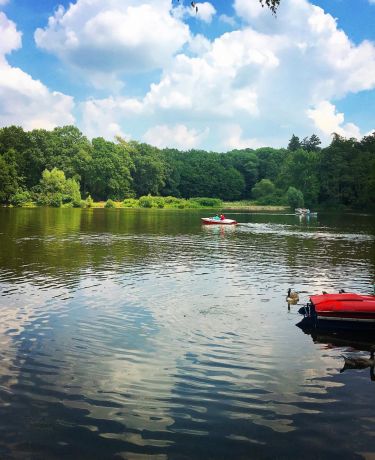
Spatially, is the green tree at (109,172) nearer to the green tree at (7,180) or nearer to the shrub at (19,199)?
the green tree at (7,180)

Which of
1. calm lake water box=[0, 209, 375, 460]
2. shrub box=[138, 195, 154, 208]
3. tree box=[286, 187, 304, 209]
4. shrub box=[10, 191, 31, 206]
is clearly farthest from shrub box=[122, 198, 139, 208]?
calm lake water box=[0, 209, 375, 460]

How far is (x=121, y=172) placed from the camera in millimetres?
160500

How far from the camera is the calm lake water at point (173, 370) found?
9.54 meters

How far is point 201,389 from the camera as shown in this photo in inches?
477

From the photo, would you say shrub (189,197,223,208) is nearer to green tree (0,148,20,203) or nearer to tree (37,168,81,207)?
tree (37,168,81,207)

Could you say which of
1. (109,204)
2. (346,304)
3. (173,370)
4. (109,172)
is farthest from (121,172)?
(173,370)

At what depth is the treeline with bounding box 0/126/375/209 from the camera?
5246 inches

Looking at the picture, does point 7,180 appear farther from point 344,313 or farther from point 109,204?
point 344,313

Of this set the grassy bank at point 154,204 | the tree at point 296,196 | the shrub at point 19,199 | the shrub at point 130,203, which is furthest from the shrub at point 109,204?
the tree at point 296,196

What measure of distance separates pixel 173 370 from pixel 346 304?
8385 millimetres

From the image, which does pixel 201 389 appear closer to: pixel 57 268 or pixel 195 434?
pixel 195 434

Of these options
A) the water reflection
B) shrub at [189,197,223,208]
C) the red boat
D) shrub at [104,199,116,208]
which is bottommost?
the water reflection

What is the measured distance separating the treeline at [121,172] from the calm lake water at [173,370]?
360ft

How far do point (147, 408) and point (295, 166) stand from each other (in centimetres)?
16467
